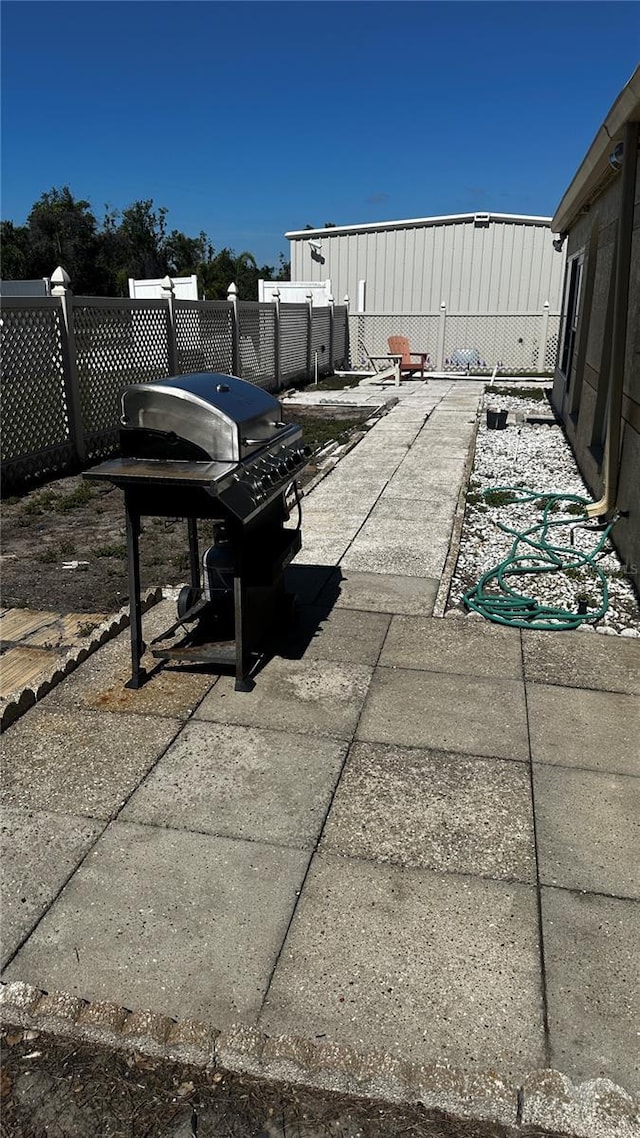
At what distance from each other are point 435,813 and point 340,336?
2045cm

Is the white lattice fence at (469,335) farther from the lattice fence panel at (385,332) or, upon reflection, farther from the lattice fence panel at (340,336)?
the lattice fence panel at (340,336)

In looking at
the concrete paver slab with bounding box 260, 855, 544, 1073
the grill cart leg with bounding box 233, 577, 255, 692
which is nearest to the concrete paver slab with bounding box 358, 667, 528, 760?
the grill cart leg with bounding box 233, 577, 255, 692

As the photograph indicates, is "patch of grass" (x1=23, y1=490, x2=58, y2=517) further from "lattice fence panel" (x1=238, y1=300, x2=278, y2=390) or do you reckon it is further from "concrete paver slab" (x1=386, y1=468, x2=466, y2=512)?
"lattice fence panel" (x1=238, y1=300, x2=278, y2=390)

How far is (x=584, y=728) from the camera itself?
3510mm

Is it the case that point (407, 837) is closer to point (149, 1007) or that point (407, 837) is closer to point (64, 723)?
point (149, 1007)

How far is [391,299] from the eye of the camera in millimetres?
22984

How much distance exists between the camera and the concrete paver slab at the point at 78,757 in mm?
2992

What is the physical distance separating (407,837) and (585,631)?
2318mm

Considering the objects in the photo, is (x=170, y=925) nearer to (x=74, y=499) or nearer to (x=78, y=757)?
(x=78, y=757)

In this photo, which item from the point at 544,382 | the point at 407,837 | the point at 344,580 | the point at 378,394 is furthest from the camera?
the point at 544,382

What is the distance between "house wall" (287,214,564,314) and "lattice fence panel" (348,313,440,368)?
45cm

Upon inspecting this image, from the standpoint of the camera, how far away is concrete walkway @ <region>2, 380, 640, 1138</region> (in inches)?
79.7

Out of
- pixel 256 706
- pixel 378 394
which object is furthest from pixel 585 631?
pixel 378 394

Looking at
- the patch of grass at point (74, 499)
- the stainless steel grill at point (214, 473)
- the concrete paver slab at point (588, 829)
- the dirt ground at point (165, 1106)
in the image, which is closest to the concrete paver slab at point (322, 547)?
the stainless steel grill at point (214, 473)
